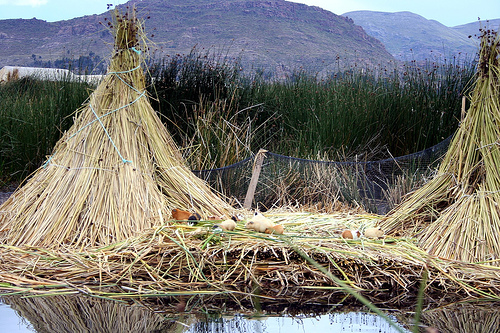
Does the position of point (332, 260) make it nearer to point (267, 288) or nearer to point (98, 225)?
point (267, 288)

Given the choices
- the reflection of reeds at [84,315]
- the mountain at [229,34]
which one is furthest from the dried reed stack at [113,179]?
the mountain at [229,34]

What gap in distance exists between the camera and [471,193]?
10.6 feet

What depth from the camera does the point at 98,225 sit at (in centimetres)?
325

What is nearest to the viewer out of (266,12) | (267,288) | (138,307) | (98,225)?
(138,307)

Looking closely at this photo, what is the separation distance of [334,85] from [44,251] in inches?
239

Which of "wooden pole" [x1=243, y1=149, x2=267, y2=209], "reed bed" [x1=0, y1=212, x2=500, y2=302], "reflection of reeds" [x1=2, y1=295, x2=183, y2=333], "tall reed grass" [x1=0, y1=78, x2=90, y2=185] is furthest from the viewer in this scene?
"tall reed grass" [x1=0, y1=78, x2=90, y2=185]

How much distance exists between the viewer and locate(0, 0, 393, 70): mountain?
4528 centimetres

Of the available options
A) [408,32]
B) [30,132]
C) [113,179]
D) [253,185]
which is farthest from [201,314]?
[408,32]

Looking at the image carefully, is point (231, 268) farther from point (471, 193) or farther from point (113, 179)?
point (471, 193)

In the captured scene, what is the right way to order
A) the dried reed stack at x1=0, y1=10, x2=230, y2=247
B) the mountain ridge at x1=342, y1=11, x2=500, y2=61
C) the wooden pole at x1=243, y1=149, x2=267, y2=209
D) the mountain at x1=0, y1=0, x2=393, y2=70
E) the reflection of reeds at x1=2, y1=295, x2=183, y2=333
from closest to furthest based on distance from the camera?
the reflection of reeds at x1=2, y1=295, x2=183, y2=333
the dried reed stack at x1=0, y1=10, x2=230, y2=247
the wooden pole at x1=243, y1=149, x2=267, y2=209
the mountain at x1=0, y1=0, x2=393, y2=70
the mountain ridge at x1=342, y1=11, x2=500, y2=61

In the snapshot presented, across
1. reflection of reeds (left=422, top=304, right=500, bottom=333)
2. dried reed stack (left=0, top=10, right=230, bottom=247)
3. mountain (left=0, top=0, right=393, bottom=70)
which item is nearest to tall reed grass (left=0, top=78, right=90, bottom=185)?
dried reed stack (left=0, top=10, right=230, bottom=247)

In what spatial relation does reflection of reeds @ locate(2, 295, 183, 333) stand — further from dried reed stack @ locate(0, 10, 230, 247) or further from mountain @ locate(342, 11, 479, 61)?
mountain @ locate(342, 11, 479, 61)

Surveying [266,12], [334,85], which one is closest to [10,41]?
[266,12]

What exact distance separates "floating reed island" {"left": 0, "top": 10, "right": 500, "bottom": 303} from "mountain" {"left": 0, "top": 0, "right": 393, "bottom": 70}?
36.0 metres
